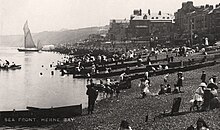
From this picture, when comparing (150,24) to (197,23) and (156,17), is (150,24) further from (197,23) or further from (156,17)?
(197,23)

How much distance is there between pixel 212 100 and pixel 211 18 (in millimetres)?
90060

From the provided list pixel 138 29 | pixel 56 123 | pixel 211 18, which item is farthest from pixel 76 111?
pixel 138 29

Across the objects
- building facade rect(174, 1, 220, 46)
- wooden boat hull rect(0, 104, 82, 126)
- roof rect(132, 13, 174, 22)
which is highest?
roof rect(132, 13, 174, 22)

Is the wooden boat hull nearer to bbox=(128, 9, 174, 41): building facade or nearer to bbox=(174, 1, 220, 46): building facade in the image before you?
bbox=(174, 1, 220, 46): building facade

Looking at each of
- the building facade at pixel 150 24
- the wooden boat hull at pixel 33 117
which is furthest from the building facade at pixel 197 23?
the wooden boat hull at pixel 33 117

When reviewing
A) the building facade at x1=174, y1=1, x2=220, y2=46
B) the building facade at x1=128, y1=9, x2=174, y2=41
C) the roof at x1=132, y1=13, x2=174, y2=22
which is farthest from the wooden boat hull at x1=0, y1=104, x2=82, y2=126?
the roof at x1=132, y1=13, x2=174, y2=22

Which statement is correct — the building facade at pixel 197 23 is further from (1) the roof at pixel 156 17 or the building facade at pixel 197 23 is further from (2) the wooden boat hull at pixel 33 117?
(2) the wooden boat hull at pixel 33 117

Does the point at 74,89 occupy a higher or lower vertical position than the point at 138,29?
lower

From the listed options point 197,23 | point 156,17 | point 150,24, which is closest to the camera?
point 197,23

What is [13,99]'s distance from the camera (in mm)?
42344

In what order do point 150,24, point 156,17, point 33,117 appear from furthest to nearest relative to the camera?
1. point 156,17
2. point 150,24
3. point 33,117

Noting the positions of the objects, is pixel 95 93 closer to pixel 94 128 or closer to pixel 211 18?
pixel 94 128

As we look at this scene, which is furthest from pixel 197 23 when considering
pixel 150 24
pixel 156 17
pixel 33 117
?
pixel 33 117

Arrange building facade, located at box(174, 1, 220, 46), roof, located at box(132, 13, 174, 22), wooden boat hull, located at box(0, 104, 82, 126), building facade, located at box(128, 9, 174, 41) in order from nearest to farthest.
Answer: wooden boat hull, located at box(0, 104, 82, 126) < building facade, located at box(174, 1, 220, 46) < building facade, located at box(128, 9, 174, 41) < roof, located at box(132, 13, 174, 22)
